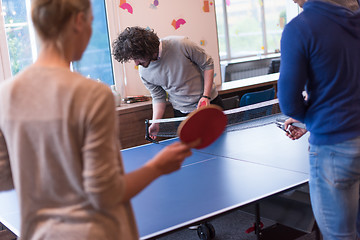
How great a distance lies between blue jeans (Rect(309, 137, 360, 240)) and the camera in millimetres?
1668

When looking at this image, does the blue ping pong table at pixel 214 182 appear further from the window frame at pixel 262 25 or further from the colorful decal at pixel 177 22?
the window frame at pixel 262 25

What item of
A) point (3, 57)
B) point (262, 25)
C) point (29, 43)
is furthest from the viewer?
point (262, 25)

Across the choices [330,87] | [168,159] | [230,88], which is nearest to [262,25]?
[230,88]

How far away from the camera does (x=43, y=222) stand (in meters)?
1.14

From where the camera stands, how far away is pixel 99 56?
484 centimetres


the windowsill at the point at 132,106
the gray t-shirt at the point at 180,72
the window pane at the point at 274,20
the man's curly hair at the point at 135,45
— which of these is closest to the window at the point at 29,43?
the windowsill at the point at 132,106

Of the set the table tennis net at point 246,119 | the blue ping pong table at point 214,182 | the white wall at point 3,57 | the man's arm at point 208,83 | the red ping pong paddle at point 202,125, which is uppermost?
the white wall at point 3,57

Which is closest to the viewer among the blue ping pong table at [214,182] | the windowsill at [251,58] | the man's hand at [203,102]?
the blue ping pong table at [214,182]

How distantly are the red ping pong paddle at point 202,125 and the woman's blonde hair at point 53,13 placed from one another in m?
0.40

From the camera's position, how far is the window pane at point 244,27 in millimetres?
8469

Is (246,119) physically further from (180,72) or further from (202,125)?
(202,125)

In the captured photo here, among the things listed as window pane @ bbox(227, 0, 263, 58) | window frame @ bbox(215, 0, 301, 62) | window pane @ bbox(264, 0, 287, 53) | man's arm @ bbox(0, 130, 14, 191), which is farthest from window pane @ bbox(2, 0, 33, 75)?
window pane @ bbox(264, 0, 287, 53)

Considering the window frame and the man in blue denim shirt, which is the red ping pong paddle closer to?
the man in blue denim shirt

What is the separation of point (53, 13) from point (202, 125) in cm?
51
